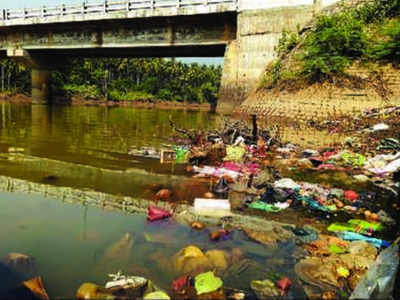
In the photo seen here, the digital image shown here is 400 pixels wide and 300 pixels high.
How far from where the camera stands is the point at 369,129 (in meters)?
8.18

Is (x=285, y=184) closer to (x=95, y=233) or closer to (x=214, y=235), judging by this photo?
(x=214, y=235)

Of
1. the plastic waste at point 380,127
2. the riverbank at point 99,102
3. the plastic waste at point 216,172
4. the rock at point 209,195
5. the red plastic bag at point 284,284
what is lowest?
the red plastic bag at point 284,284

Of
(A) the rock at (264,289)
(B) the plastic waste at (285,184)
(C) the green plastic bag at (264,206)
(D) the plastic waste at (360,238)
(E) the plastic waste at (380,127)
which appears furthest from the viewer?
(E) the plastic waste at (380,127)

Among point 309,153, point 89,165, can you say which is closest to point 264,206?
point 89,165

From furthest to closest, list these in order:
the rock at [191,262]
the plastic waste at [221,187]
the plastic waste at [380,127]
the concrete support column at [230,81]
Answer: the concrete support column at [230,81] < the plastic waste at [380,127] < the plastic waste at [221,187] < the rock at [191,262]

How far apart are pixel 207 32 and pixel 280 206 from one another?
14078mm

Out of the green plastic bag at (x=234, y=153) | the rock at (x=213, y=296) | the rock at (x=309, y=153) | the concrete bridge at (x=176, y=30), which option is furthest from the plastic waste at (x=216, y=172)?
the concrete bridge at (x=176, y=30)

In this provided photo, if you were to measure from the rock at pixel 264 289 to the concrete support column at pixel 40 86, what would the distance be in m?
24.8

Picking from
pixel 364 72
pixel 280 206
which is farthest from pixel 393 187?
pixel 364 72

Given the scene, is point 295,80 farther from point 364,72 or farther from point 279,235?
point 279,235

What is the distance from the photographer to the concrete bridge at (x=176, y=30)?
1460cm

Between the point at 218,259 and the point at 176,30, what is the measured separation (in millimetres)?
15993

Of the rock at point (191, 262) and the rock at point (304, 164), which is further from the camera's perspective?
the rock at point (304, 164)

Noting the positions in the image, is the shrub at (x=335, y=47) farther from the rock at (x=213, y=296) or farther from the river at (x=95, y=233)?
the rock at (x=213, y=296)
